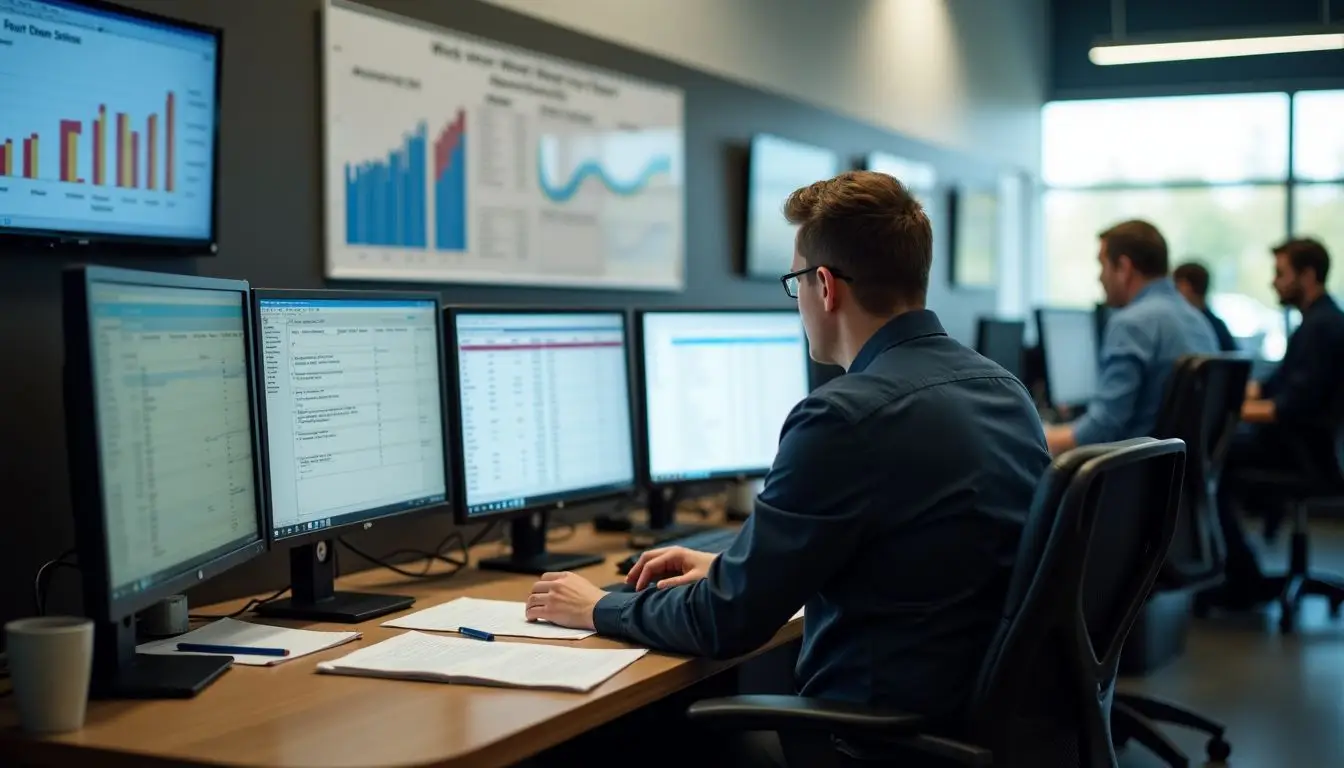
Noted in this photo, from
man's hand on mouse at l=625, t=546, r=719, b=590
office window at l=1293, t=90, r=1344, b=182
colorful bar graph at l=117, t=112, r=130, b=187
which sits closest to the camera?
colorful bar graph at l=117, t=112, r=130, b=187

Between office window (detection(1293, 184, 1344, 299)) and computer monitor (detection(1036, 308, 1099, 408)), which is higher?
office window (detection(1293, 184, 1344, 299))

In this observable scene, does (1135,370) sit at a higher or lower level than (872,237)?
lower

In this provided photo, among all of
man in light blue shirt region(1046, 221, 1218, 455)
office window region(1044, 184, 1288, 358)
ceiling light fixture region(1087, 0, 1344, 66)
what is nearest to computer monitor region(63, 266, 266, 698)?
man in light blue shirt region(1046, 221, 1218, 455)

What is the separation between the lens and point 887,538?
162 centimetres

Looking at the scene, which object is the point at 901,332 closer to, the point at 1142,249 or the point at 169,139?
the point at 169,139

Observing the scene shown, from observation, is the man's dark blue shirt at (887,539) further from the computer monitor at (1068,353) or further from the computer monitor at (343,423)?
the computer monitor at (1068,353)

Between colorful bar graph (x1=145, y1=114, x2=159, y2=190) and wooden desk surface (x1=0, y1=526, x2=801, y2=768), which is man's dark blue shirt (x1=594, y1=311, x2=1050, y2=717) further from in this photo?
colorful bar graph (x1=145, y1=114, x2=159, y2=190)

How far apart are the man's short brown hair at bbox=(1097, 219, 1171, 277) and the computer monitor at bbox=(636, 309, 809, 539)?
1639 mm

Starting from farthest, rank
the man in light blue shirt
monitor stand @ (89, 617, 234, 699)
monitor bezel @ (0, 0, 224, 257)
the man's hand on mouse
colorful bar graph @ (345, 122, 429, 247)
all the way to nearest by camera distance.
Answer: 1. the man in light blue shirt
2. colorful bar graph @ (345, 122, 429, 247)
3. the man's hand on mouse
4. monitor bezel @ (0, 0, 224, 257)
5. monitor stand @ (89, 617, 234, 699)

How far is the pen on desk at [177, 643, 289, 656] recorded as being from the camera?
172 centimetres

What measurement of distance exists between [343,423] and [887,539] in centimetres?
84

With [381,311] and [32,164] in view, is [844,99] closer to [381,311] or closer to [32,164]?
[381,311]

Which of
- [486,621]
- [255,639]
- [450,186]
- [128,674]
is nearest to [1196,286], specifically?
[450,186]

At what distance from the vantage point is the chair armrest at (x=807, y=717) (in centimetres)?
155
